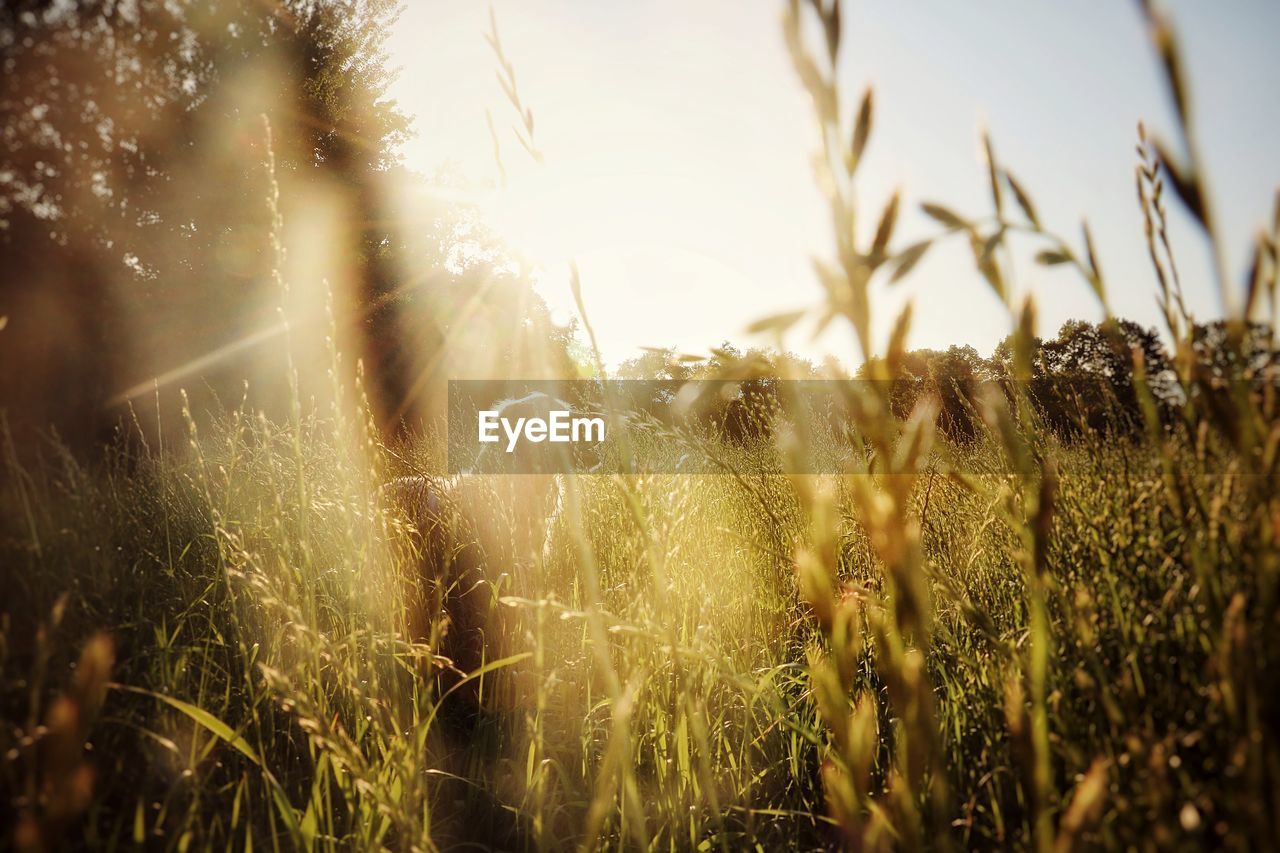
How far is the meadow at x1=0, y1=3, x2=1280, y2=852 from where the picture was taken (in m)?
0.48

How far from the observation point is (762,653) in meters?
1.97

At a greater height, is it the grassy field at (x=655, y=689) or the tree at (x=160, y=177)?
the tree at (x=160, y=177)

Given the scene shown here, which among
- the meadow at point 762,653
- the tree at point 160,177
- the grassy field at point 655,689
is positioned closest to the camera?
the meadow at point 762,653

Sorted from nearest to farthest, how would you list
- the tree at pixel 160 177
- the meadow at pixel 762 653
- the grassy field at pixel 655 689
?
the meadow at pixel 762 653 < the grassy field at pixel 655 689 < the tree at pixel 160 177

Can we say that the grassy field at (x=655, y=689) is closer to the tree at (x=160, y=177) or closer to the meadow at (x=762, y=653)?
the meadow at (x=762, y=653)

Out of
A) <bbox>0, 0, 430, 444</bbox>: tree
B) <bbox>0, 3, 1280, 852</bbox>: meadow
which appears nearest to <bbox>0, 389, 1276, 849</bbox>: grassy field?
<bbox>0, 3, 1280, 852</bbox>: meadow

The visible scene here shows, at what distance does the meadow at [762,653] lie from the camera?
1.57ft

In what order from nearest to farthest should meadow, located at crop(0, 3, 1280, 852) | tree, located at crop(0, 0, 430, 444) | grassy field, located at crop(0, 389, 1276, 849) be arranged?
1. meadow, located at crop(0, 3, 1280, 852)
2. grassy field, located at crop(0, 389, 1276, 849)
3. tree, located at crop(0, 0, 430, 444)

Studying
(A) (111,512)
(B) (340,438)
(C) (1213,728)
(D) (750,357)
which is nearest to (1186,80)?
(D) (750,357)

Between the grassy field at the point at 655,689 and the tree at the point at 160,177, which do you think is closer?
the grassy field at the point at 655,689

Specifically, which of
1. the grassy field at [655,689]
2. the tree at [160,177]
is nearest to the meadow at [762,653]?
the grassy field at [655,689]

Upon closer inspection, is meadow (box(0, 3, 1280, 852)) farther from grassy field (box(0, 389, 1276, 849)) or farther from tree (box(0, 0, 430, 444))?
tree (box(0, 0, 430, 444))

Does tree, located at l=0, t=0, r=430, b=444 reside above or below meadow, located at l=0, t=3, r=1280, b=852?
above

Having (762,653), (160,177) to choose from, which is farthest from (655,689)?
(160,177)
